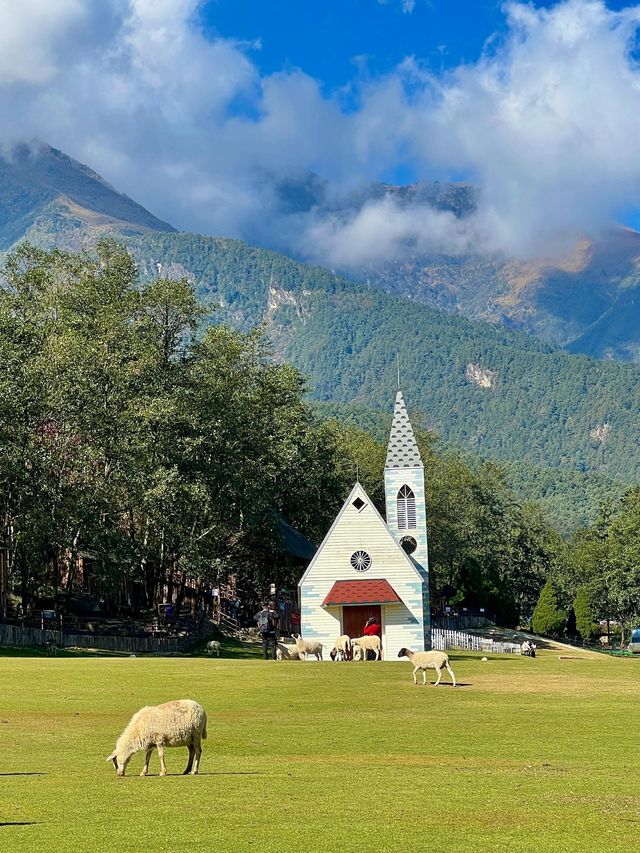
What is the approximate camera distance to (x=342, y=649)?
160 feet

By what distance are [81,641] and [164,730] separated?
33.6m

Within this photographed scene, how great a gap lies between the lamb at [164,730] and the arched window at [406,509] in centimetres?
4458

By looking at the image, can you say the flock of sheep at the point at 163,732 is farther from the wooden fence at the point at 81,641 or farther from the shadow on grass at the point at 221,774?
the wooden fence at the point at 81,641

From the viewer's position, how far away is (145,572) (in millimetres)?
71125

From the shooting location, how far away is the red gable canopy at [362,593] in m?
56.8

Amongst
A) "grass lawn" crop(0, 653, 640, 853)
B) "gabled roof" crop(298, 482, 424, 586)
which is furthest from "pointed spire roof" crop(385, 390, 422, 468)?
"grass lawn" crop(0, 653, 640, 853)

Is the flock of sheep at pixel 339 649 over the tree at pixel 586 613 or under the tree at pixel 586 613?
under

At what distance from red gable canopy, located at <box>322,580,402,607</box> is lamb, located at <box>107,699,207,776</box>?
3872 cm

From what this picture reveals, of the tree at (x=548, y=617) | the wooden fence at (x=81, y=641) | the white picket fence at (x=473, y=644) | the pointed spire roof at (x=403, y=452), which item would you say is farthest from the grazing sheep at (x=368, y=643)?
the tree at (x=548, y=617)

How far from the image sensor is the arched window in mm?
62375

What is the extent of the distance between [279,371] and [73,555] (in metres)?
24.6

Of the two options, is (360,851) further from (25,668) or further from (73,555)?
(73,555)

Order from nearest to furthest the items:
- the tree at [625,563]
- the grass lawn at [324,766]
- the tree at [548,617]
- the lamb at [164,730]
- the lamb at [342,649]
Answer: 1. the grass lawn at [324,766]
2. the lamb at [164,730]
3. the lamb at [342,649]
4. the tree at [625,563]
5. the tree at [548,617]

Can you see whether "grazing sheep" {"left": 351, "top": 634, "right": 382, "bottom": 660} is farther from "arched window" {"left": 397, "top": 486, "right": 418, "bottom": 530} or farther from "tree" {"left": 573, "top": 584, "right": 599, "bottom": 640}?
"tree" {"left": 573, "top": 584, "right": 599, "bottom": 640}
